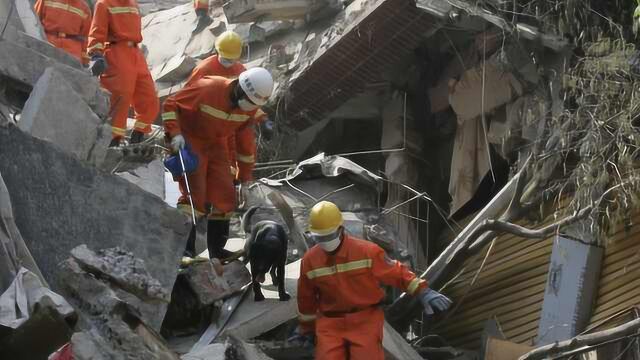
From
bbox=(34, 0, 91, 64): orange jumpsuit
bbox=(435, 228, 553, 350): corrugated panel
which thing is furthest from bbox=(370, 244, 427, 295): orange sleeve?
bbox=(34, 0, 91, 64): orange jumpsuit

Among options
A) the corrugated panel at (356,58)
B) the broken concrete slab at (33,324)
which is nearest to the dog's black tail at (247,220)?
the corrugated panel at (356,58)

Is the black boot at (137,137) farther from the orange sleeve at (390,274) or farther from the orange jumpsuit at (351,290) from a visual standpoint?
the orange sleeve at (390,274)

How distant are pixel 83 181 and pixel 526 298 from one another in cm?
375

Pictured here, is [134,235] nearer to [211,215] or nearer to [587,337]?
[211,215]

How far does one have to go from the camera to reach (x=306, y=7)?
1179 centimetres

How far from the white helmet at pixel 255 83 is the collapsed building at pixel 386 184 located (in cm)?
100

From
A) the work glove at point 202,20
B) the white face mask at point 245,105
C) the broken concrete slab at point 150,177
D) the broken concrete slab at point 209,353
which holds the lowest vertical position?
the broken concrete slab at point 209,353

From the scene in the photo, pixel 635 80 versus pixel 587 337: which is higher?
pixel 635 80

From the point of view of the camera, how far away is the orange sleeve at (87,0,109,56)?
956 centimetres

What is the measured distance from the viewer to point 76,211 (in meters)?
7.48

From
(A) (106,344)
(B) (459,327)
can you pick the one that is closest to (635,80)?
(B) (459,327)

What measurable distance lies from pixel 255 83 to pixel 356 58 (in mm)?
2396

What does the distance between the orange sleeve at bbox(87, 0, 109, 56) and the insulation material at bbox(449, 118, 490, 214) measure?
3038 millimetres

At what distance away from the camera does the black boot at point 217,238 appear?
29.2 feet
